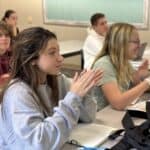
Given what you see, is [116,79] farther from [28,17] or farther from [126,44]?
[28,17]

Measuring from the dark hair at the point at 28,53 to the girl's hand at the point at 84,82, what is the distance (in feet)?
0.60

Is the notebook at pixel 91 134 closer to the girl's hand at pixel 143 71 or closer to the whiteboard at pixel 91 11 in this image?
the girl's hand at pixel 143 71

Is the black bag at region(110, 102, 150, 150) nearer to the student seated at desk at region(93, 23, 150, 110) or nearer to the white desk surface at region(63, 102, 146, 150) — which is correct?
the white desk surface at region(63, 102, 146, 150)

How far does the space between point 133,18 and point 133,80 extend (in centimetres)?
319

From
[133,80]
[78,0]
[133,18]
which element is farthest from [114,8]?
[133,80]

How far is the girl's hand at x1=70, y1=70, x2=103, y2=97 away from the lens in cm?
132

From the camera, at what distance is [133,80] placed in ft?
7.49

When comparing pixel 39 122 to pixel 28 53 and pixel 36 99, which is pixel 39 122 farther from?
pixel 28 53

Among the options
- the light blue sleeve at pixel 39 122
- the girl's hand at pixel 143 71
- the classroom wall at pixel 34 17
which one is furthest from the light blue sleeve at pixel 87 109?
the classroom wall at pixel 34 17

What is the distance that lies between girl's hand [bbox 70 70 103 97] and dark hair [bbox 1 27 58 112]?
0.18m

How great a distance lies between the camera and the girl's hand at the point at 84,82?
1.32 m

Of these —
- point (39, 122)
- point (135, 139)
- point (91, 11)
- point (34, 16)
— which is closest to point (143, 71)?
point (135, 139)

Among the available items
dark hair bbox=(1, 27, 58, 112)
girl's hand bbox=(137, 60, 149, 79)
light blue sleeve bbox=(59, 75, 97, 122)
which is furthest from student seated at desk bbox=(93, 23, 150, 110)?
dark hair bbox=(1, 27, 58, 112)

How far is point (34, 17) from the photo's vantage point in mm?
6410
